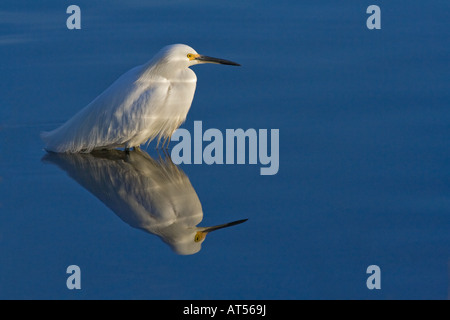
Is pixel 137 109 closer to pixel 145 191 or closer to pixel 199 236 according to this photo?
pixel 145 191

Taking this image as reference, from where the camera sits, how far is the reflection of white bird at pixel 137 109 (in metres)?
7.15

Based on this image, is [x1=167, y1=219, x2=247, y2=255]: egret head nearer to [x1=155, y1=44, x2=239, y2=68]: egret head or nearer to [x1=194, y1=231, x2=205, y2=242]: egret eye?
[x1=194, y1=231, x2=205, y2=242]: egret eye

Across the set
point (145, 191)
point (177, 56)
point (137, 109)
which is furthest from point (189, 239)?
point (177, 56)

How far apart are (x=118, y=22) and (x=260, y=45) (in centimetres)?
193

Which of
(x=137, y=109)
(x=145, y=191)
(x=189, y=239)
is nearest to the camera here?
(x=189, y=239)

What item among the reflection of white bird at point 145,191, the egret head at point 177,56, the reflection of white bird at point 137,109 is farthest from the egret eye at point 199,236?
the egret head at point 177,56

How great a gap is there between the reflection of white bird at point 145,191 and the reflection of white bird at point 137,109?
158 mm

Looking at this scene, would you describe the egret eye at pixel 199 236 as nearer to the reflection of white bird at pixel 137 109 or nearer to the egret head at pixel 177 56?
the reflection of white bird at pixel 137 109

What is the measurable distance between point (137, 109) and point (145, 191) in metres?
0.93

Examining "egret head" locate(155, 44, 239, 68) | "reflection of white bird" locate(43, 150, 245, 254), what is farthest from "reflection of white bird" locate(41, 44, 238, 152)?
"reflection of white bird" locate(43, 150, 245, 254)

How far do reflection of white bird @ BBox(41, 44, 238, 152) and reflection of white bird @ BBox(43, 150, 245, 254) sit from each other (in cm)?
16

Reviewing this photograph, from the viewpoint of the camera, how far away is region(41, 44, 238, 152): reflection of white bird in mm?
7152

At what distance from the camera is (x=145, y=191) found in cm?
656

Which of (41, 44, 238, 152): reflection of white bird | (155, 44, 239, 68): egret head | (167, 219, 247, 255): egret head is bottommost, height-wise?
(167, 219, 247, 255): egret head
